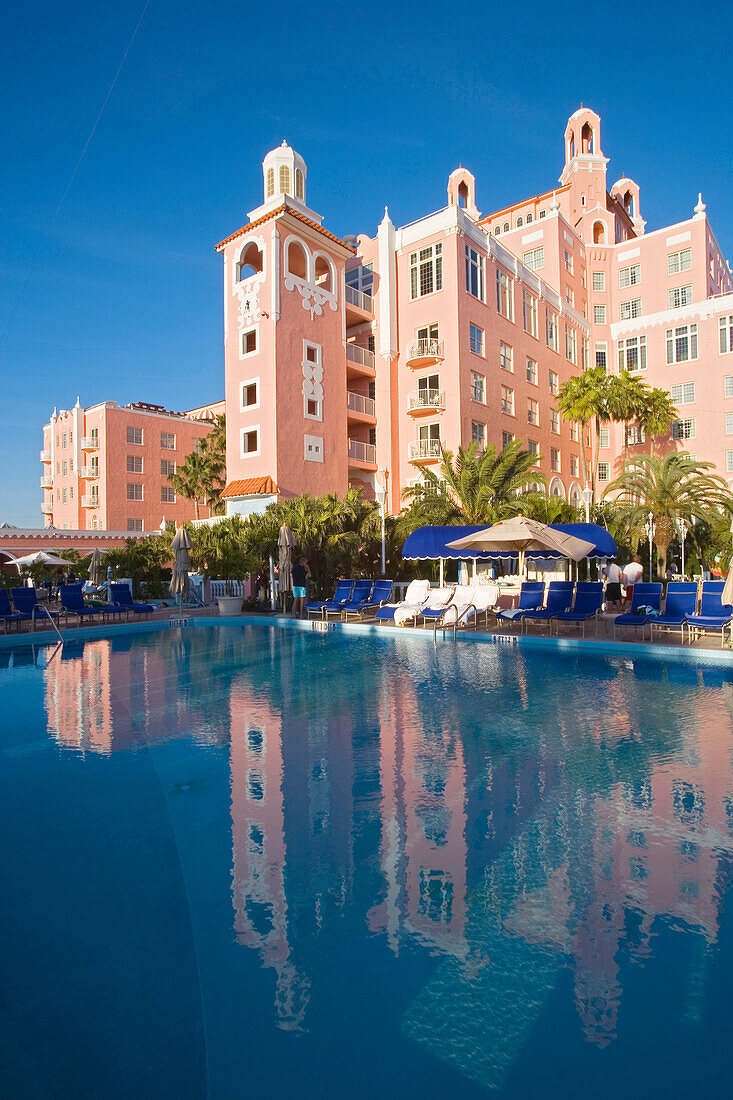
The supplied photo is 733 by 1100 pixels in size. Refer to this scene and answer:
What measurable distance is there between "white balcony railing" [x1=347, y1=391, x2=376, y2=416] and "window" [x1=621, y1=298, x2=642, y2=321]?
21.5 meters

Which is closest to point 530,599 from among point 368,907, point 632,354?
point 368,907

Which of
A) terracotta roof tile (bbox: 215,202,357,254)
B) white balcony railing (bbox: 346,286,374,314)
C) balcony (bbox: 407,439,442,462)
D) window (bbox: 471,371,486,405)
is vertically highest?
terracotta roof tile (bbox: 215,202,357,254)

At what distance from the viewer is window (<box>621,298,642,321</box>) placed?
40656 millimetres

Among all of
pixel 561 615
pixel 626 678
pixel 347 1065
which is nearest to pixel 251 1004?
pixel 347 1065

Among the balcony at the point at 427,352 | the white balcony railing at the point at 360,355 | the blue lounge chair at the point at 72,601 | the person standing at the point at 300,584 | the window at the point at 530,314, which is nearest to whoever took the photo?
the blue lounge chair at the point at 72,601

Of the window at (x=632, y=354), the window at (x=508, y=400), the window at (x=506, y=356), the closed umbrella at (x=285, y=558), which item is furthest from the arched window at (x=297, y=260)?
the window at (x=632, y=354)

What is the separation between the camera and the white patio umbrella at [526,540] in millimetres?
15117

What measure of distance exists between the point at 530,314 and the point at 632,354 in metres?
10.1

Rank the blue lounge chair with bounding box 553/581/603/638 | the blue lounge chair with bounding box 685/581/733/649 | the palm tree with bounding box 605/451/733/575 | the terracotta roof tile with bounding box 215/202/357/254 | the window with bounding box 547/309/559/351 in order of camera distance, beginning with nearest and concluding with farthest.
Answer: the blue lounge chair with bounding box 685/581/733/649 < the blue lounge chair with bounding box 553/581/603/638 < the terracotta roof tile with bounding box 215/202/357/254 < the palm tree with bounding box 605/451/733/575 < the window with bounding box 547/309/559/351

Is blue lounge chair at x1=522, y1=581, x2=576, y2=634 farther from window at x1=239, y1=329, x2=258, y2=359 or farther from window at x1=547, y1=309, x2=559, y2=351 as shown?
window at x1=547, y1=309, x2=559, y2=351

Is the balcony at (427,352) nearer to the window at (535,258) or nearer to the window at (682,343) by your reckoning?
the window at (535,258)

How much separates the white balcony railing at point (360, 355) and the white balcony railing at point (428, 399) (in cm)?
342

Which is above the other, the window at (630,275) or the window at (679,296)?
the window at (630,275)

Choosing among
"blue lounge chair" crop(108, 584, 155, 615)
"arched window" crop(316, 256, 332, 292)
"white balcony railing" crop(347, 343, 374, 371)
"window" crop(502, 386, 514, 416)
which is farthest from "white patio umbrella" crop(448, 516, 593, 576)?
"arched window" crop(316, 256, 332, 292)
